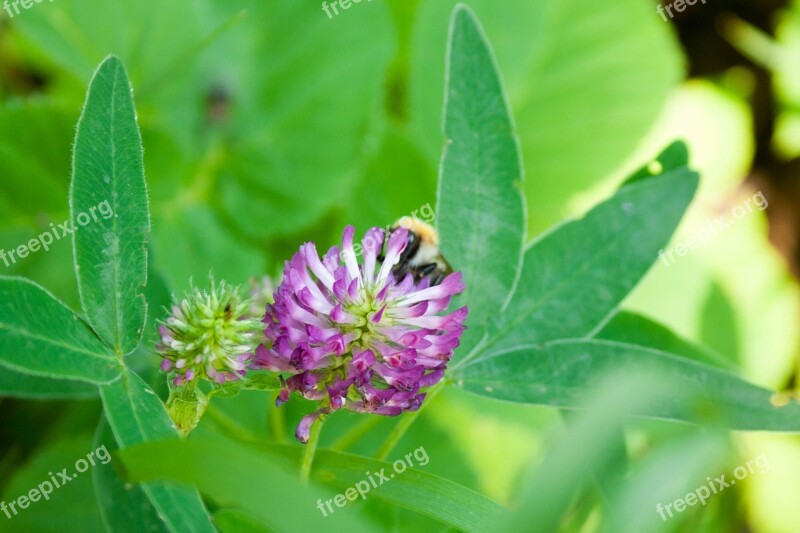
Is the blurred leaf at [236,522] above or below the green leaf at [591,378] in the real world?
above

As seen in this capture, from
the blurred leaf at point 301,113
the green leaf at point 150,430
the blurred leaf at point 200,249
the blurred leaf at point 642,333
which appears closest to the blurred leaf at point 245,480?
the green leaf at point 150,430

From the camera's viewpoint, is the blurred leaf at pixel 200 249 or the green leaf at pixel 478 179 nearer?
the green leaf at pixel 478 179

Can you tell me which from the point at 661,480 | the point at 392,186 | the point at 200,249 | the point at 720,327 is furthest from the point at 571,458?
the point at 720,327

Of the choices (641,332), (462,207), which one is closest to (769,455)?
(641,332)

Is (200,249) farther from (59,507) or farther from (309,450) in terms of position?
(309,450)

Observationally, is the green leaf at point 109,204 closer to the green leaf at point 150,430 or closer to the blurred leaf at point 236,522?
the green leaf at point 150,430

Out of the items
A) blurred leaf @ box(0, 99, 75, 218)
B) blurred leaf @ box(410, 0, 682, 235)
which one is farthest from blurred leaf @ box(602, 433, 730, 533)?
blurred leaf @ box(410, 0, 682, 235)

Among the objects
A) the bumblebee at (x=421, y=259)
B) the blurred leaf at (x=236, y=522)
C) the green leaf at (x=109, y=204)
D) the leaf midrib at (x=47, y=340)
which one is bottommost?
the blurred leaf at (x=236, y=522)
